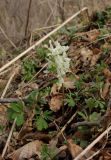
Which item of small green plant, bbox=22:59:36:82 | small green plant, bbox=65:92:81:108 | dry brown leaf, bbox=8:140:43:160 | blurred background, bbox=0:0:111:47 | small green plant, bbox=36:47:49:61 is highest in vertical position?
blurred background, bbox=0:0:111:47

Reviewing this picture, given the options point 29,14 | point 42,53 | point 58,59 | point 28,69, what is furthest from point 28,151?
point 29,14

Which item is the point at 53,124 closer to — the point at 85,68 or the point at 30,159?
the point at 30,159

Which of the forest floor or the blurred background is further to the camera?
the blurred background

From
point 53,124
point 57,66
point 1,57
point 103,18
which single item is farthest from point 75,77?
point 103,18

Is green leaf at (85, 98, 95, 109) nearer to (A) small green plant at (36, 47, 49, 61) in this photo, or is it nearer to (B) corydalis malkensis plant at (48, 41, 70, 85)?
(B) corydalis malkensis plant at (48, 41, 70, 85)

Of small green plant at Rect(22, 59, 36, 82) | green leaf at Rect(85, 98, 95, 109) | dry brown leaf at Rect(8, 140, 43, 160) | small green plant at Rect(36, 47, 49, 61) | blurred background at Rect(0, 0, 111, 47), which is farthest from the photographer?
blurred background at Rect(0, 0, 111, 47)

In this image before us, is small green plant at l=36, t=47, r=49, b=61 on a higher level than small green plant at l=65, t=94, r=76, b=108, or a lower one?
higher

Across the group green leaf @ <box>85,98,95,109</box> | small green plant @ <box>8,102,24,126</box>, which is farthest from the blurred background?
small green plant @ <box>8,102,24,126</box>

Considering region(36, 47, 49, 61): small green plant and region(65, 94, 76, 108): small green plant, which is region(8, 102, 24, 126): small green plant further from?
region(36, 47, 49, 61): small green plant

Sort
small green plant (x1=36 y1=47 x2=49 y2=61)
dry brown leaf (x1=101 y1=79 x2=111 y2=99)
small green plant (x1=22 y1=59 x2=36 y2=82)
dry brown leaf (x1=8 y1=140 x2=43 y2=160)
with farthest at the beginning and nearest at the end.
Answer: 1. small green plant (x1=36 y1=47 x2=49 y2=61)
2. small green plant (x1=22 y1=59 x2=36 y2=82)
3. dry brown leaf (x1=101 y1=79 x2=111 y2=99)
4. dry brown leaf (x1=8 y1=140 x2=43 y2=160)
